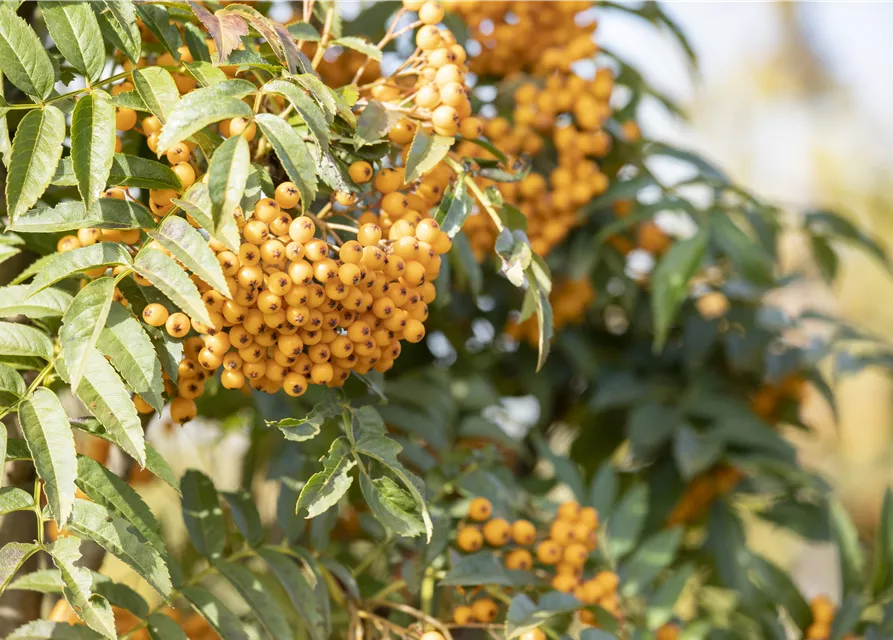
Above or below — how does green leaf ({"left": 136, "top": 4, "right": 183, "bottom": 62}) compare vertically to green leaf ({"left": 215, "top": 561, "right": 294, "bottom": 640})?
above

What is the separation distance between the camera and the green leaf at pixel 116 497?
0.79 metres

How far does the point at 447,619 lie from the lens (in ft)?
3.60

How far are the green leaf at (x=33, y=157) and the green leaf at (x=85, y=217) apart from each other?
0.7 inches

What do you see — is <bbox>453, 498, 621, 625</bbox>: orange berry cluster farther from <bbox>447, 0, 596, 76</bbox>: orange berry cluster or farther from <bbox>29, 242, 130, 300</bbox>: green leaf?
<bbox>447, 0, 596, 76</bbox>: orange berry cluster

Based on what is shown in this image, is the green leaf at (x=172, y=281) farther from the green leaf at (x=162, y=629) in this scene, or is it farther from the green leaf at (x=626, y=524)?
the green leaf at (x=626, y=524)

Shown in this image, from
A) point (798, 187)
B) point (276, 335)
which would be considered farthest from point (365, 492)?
point (798, 187)

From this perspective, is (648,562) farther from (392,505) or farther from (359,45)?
(359,45)

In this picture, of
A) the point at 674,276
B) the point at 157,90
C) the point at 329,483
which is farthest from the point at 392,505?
the point at 674,276

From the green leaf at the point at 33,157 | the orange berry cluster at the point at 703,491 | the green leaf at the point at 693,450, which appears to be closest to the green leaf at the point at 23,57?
the green leaf at the point at 33,157

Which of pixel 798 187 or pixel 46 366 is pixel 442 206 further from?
pixel 798 187

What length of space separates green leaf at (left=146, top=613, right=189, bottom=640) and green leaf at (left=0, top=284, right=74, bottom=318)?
13.7 inches

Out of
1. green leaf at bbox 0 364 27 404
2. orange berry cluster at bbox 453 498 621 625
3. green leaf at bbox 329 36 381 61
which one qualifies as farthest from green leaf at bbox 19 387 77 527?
orange berry cluster at bbox 453 498 621 625

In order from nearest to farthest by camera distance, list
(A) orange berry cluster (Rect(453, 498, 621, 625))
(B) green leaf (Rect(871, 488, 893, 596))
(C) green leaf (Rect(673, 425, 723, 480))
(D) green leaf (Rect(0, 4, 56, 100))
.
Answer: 1. (D) green leaf (Rect(0, 4, 56, 100))
2. (A) orange berry cluster (Rect(453, 498, 621, 625))
3. (B) green leaf (Rect(871, 488, 893, 596))
4. (C) green leaf (Rect(673, 425, 723, 480))

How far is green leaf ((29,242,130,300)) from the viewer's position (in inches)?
28.2
